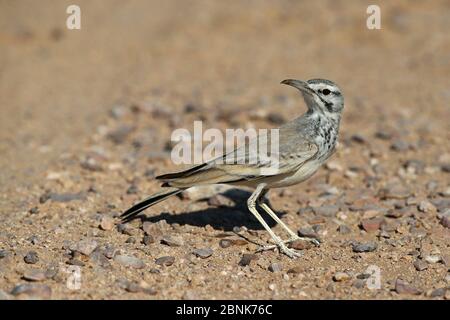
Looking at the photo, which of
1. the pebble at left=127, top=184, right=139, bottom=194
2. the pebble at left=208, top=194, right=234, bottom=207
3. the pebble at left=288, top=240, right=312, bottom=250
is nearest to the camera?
the pebble at left=288, top=240, right=312, bottom=250

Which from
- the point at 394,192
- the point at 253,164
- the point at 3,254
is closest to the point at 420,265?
the point at 253,164

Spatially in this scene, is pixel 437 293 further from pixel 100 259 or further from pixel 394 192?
pixel 100 259

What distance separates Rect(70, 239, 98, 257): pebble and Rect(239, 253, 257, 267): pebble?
144 centimetres

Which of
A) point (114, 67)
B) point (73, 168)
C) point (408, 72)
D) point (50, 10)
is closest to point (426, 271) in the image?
point (73, 168)

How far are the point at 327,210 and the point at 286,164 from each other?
1274 mm

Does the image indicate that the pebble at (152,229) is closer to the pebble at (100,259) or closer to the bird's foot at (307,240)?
the pebble at (100,259)

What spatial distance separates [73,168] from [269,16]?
8.81m

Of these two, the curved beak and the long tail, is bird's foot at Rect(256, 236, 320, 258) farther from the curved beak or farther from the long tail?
the curved beak

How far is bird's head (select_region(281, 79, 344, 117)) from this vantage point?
7148 millimetres

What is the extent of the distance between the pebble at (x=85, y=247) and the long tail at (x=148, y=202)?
0.76m

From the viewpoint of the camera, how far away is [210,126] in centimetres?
1070

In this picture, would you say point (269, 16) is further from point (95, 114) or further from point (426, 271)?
point (426, 271)

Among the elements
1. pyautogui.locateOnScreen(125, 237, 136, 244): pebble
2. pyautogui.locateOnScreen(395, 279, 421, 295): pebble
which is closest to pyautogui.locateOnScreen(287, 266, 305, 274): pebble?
pyautogui.locateOnScreen(395, 279, 421, 295): pebble

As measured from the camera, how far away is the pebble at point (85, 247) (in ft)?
20.5
